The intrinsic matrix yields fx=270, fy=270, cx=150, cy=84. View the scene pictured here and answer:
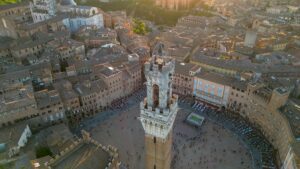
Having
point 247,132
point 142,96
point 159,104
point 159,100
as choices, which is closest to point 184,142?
point 247,132

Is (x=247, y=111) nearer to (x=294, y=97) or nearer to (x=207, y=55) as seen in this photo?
(x=294, y=97)

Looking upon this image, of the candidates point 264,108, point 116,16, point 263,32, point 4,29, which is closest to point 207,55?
point 264,108

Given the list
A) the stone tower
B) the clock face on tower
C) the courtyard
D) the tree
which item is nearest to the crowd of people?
the courtyard

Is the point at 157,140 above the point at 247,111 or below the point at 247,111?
above

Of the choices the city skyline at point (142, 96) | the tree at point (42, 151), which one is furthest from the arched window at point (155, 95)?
the tree at point (42, 151)

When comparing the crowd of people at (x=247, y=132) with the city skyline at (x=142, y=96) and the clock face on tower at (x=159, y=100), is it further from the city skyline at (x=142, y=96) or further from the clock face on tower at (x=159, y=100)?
the clock face on tower at (x=159, y=100)

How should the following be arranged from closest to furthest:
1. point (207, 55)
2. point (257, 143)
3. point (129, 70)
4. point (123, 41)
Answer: point (257, 143) < point (129, 70) < point (207, 55) < point (123, 41)

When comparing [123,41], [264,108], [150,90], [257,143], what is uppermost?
[150,90]

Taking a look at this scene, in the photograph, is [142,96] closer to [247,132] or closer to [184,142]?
[184,142]
